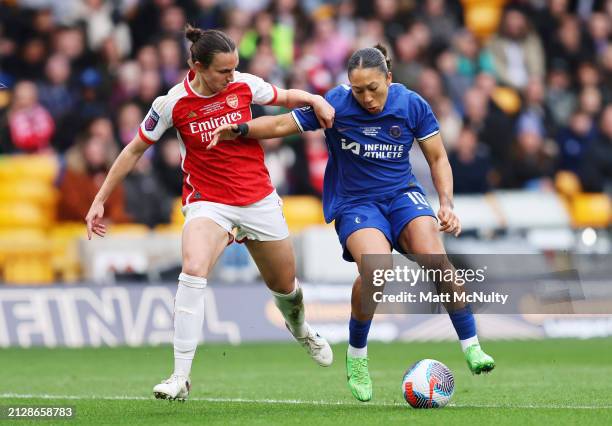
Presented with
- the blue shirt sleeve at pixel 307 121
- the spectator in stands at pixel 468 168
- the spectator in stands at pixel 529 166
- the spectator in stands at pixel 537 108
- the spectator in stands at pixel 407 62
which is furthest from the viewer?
the spectator in stands at pixel 537 108

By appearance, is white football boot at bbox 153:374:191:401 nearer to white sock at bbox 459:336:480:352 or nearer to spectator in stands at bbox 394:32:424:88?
white sock at bbox 459:336:480:352

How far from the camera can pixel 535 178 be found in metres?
19.7

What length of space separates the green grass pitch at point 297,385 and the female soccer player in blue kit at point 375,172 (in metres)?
0.72

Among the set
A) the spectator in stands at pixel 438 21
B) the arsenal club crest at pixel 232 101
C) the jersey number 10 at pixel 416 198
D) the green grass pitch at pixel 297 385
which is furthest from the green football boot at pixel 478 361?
the spectator in stands at pixel 438 21

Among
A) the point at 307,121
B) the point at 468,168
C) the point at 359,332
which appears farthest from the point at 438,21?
the point at 359,332

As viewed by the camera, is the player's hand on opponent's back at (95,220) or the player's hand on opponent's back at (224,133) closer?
the player's hand on opponent's back at (224,133)

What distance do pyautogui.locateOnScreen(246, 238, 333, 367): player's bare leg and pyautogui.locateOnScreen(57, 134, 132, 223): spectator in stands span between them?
717 centimetres

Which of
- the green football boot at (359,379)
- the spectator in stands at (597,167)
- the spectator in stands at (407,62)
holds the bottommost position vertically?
the spectator in stands at (597,167)

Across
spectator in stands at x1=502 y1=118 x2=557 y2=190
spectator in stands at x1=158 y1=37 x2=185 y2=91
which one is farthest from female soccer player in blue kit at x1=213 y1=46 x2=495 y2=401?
spectator in stands at x1=502 y1=118 x2=557 y2=190

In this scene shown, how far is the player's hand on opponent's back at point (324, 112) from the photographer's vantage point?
9.35m

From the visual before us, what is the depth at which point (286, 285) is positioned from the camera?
33.4 ft

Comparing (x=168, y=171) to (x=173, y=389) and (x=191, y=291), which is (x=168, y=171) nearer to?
(x=191, y=291)

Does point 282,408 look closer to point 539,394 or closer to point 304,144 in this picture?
point 539,394

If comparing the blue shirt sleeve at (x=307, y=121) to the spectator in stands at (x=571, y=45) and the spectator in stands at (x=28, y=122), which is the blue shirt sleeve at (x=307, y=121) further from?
the spectator in stands at (x=571, y=45)
